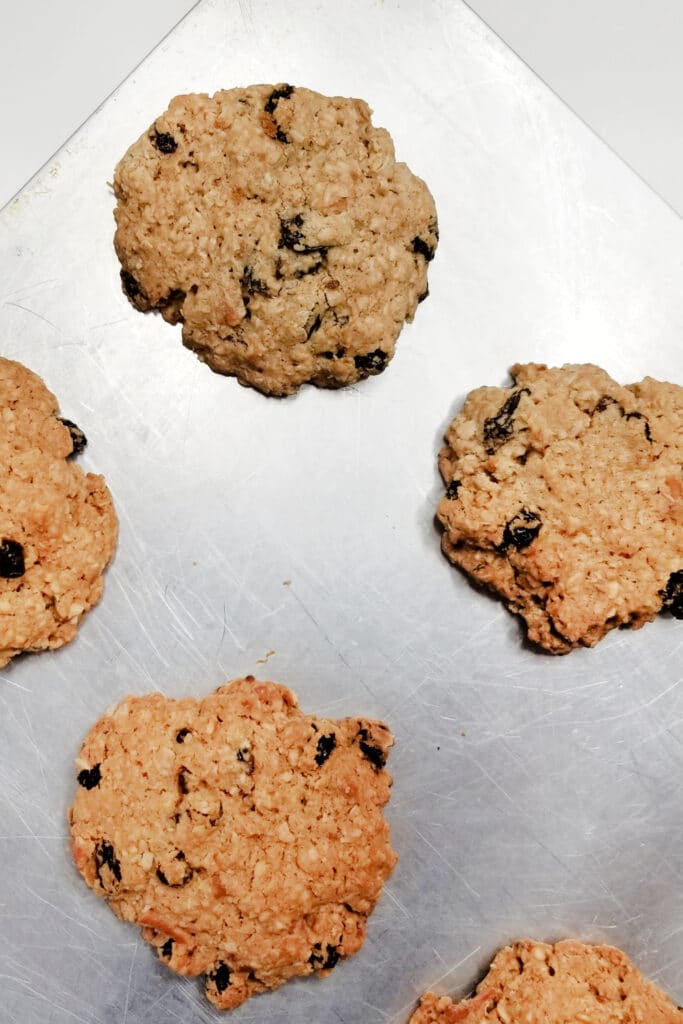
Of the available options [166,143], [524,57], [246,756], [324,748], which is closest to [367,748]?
[324,748]

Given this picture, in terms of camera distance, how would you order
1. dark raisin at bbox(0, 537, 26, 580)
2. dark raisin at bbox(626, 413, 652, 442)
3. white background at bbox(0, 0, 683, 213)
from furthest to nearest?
white background at bbox(0, 0, 683, 213)
dark raisin at bbox(626, 413, 652, 442)
dark raisin at bbox(0, 537, 26, 580)

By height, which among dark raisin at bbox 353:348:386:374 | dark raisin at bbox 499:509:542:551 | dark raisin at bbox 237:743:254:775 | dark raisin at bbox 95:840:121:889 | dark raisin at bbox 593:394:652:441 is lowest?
dark raisin at bbox 95:840:121:889

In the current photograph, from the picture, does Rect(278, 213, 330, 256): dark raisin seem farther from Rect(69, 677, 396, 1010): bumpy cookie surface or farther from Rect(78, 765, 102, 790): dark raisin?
Rect(78, 765, 102, 790): dark raisin

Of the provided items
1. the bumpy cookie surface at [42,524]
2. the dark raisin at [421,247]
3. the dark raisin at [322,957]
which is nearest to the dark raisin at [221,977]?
the dark raisin at [322,957]

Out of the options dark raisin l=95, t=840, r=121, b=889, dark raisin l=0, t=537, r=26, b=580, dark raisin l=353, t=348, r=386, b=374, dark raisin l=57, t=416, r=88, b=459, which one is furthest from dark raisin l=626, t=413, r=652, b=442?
dark raisin l=95, t=840, r=121, b=889

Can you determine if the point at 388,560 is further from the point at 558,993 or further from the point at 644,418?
the point at 558,993

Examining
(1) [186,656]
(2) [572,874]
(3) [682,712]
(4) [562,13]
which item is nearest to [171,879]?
(1) [186,656]
